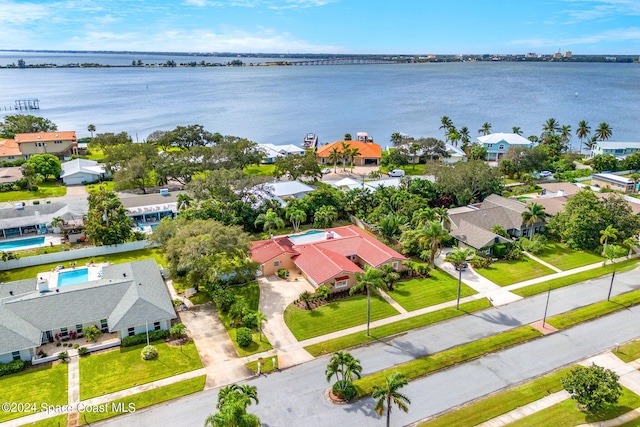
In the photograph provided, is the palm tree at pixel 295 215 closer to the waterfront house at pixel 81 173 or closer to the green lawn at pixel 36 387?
the green lawn at pixel 36 387

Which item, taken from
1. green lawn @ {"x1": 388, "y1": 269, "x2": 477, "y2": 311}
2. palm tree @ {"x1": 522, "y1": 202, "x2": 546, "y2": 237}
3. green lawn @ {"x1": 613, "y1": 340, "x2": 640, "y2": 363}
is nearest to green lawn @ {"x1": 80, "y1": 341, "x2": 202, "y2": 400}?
green lawn @ {"x1": 388, "y1": 269, "x2": 477, "y2": 311}

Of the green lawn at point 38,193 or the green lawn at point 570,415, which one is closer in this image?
the green lawn at point 570,415

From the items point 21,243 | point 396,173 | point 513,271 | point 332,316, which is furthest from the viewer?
point 396,173

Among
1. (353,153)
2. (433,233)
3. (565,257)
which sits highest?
(433,233)

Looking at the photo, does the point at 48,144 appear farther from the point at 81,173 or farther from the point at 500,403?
the point at 500,403

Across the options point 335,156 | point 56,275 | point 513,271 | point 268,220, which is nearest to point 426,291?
point 513,271

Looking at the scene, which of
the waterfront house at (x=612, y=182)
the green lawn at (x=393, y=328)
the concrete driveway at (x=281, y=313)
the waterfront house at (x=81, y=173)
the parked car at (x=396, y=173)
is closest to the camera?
the concrete driveway at (x=281, y=313)

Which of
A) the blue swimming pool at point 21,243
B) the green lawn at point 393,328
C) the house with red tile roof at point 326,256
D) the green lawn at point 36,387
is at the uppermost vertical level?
the house with red tile roof at point 326,256

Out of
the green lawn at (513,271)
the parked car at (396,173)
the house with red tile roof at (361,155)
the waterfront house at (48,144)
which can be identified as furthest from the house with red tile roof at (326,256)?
the waterfront house at (48,144)
